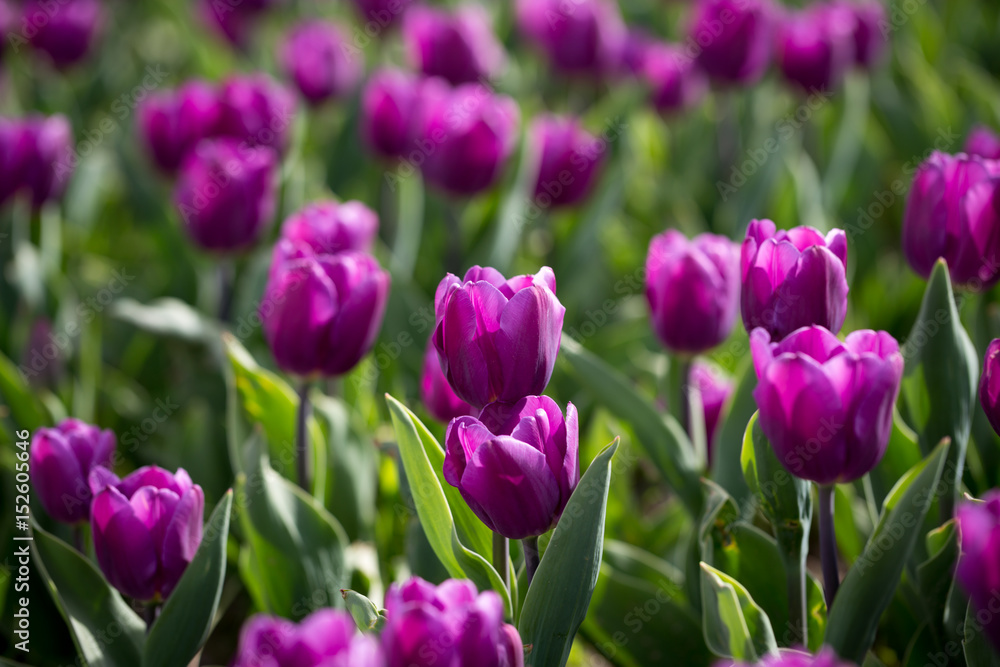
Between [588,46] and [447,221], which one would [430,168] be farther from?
[588,46]

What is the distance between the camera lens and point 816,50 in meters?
2.09

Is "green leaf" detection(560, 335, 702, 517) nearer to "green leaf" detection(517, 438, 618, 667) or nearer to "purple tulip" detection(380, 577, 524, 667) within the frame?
"green leaf" detection(517, 438, 618, 667)

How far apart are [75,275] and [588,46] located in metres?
1.28

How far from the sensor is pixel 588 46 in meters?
2.36

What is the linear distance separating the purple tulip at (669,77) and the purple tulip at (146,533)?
1.69 m

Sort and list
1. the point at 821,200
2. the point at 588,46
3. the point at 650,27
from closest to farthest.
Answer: the point at 821,200 < the point at 588,46 < the point at 650,27

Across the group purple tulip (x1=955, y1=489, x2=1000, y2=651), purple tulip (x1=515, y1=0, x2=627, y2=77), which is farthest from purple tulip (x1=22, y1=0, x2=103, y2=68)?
purple tulip (x1=955, y1=489, x2=1000, y2=651)

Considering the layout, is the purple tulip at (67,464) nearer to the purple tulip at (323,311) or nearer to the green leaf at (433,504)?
the purple tulip at (323,311)

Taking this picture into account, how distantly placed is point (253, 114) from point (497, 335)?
1.20 m

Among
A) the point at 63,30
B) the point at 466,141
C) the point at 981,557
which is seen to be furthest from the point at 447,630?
the point at 63,30

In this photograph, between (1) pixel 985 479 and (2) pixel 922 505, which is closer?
(2) pixel 922 505

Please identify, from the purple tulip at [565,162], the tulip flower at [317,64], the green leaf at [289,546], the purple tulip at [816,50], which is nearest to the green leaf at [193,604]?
the green leaf at [289,546]

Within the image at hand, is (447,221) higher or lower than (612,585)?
higher

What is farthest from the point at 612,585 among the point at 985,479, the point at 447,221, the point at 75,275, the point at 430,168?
the point at 75,275
